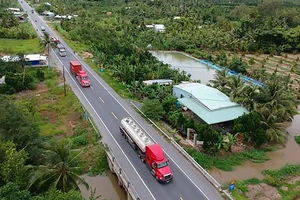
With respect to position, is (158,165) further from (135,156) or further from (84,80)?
(84,80)

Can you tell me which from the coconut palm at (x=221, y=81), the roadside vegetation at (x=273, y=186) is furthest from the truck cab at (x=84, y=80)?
the roadside vegetation at (x=273, y=186)

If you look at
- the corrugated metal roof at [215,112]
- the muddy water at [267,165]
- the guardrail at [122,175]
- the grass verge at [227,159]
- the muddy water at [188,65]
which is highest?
the corrugated metal roof at [215,112]

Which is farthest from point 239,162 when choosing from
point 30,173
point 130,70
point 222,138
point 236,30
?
point 236,30

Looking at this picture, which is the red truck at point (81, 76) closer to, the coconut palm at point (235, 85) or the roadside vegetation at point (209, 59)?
the roadside vegetation at point (209, 59)

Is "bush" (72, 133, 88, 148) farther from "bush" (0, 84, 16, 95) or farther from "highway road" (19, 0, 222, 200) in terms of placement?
"bush" (0, 84, 16, 95)

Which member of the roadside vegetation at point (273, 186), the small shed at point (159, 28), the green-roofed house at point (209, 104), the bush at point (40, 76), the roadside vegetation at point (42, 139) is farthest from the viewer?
the small shed at point (159, 28)

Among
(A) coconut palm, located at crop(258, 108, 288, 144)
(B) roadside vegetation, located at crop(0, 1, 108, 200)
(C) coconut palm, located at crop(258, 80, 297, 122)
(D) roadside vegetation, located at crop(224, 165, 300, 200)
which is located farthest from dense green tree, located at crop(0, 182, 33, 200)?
(C) coconut palm, located at crop(258, 80, 297, 122)

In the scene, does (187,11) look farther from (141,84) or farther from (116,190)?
(116,190)
